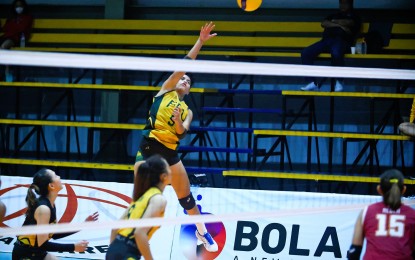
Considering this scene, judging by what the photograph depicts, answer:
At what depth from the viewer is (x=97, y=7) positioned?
42.6 ft

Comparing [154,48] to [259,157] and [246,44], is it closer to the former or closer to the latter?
[246,44]

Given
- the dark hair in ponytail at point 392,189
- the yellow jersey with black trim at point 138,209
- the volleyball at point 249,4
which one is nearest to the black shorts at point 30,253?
the yellow jersey with black trim at point 138,209

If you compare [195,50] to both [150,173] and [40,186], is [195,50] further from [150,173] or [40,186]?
[150,173]

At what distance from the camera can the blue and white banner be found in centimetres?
790

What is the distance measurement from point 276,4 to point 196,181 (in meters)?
4.56

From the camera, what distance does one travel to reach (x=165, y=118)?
771 cm

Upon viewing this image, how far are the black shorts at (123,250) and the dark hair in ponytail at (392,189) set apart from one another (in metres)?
1.73

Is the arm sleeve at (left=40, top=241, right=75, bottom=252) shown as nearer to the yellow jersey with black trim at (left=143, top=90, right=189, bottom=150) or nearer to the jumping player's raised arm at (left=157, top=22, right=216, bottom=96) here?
the yellow jersey with black trim at (left=143, top=90, right=189, bottom=150)

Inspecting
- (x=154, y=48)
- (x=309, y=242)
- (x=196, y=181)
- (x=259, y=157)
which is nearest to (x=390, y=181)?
(x=309, y=242)

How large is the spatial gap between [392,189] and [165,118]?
10.4 feet

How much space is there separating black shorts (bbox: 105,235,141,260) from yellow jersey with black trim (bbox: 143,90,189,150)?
2.75 metres

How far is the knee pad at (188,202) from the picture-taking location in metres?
7.75

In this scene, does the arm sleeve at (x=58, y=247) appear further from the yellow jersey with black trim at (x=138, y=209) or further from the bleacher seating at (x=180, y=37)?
the bleacher seating at (x=180, y=37)

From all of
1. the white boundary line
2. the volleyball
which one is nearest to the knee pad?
the white boundary line
